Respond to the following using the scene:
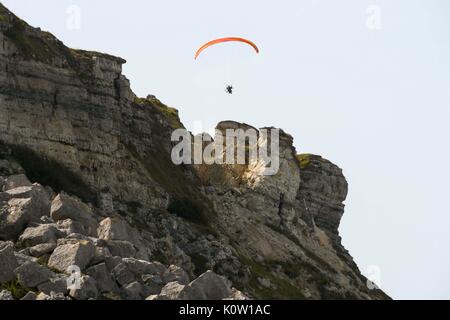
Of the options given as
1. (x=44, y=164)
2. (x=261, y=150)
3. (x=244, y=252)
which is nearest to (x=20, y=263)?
(x=44, y=164)

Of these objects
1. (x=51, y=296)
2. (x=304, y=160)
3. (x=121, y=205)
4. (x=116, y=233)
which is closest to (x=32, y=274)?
(x=51, y=296)

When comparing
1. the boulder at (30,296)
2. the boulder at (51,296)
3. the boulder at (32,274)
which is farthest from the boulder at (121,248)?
the boulder at (30,296)

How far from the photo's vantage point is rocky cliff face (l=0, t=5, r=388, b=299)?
3231 centimetres

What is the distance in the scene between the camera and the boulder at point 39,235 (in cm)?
3512

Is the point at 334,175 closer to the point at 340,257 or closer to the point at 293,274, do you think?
the point at 340,257

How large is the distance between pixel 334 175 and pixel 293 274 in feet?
124

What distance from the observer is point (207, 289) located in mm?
31109

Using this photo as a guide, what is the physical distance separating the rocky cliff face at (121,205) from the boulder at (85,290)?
56 millimetres

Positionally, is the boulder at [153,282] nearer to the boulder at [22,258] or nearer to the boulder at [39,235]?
the boulder at [22,258]

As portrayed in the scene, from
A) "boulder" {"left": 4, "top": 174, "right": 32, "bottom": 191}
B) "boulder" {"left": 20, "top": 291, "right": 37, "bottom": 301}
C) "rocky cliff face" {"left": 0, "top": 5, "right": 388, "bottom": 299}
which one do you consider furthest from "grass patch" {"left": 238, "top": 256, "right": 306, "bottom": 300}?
"boulder" {"left": 20, "top": 291, "right": 37, "bottom": 301}

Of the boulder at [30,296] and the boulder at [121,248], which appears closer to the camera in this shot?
the boulder at [30,296]

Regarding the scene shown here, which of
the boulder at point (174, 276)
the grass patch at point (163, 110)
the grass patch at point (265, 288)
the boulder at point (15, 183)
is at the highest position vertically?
the grass patch at point (163, 110)

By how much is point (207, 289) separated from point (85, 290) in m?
4.70

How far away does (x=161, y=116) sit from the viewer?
3829 inches
